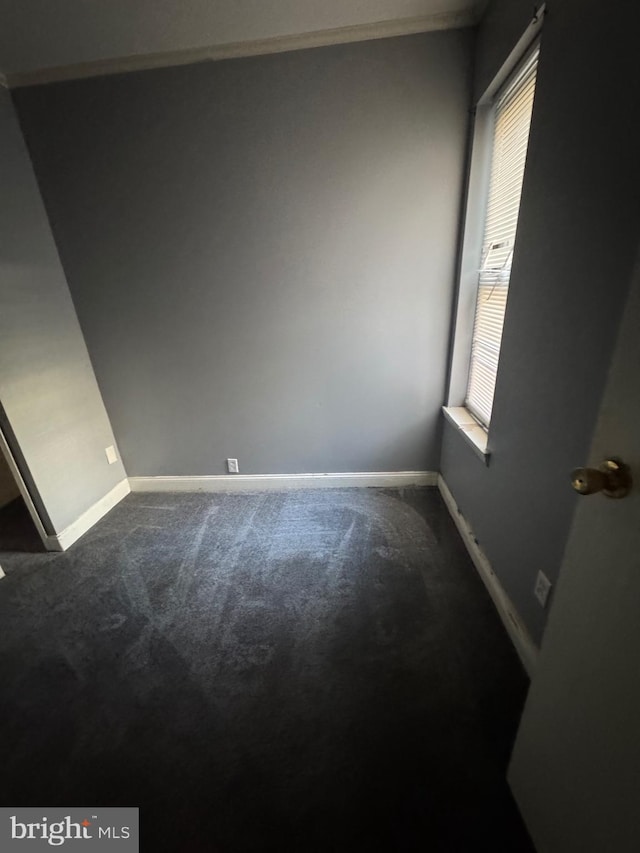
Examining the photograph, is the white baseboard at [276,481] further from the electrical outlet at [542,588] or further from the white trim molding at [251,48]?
the white trim molding at [251,48]

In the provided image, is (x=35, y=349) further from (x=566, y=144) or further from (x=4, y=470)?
(x=566, y=144)

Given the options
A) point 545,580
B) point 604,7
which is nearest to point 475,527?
point 545,580

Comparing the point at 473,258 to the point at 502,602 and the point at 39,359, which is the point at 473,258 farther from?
the point at 39,359

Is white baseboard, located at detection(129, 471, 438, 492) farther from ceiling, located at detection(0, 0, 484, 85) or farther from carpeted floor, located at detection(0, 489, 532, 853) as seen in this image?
ceiling, located at detection(0, 0, 484, 85)

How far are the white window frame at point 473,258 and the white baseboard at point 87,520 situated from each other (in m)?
2.44

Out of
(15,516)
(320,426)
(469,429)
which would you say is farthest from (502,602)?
(15,516)

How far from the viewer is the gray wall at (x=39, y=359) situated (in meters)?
1.79

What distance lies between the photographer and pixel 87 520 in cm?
221

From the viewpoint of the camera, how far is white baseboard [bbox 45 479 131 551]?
6.58 feet

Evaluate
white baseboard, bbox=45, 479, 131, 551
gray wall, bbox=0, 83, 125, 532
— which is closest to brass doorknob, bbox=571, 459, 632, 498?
gray wall, bbox=0, 83, 125, 532

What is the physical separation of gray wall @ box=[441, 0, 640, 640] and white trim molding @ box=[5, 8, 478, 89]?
0.79ft

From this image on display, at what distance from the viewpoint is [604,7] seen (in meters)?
0.84

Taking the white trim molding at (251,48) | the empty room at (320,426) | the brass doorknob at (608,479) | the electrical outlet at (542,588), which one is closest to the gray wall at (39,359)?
the empty room at (320,426)

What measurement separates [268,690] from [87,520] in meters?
1.71
